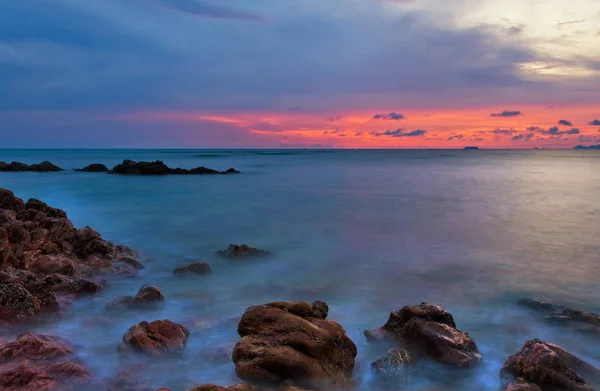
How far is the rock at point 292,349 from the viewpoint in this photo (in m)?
5.12

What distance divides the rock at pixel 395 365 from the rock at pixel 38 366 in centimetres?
378

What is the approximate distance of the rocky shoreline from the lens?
16.9 ft

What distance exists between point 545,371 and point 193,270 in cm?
772

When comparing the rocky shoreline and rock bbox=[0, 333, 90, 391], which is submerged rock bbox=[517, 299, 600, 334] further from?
rock bbox=[0, 333, 90, 391]

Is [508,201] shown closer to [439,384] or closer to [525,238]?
[525,238]

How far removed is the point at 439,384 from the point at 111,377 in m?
4.29

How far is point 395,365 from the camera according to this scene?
232 inches

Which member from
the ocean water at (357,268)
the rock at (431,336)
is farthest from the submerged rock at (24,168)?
the rock at (431,336)

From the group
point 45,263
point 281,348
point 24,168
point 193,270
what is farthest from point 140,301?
point 24,168

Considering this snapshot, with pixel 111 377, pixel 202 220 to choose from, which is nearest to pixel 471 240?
pixel 202 220

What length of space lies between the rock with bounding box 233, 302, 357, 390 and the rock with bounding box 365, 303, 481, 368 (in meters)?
1.10

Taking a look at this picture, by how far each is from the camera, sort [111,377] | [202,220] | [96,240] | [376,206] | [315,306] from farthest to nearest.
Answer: [376,206] → [202,220] → [96,240] → [315,306] → [111,377]

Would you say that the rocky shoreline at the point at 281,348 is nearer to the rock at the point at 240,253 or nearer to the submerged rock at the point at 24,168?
the rock at the point at 240,253

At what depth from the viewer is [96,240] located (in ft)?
36.2
